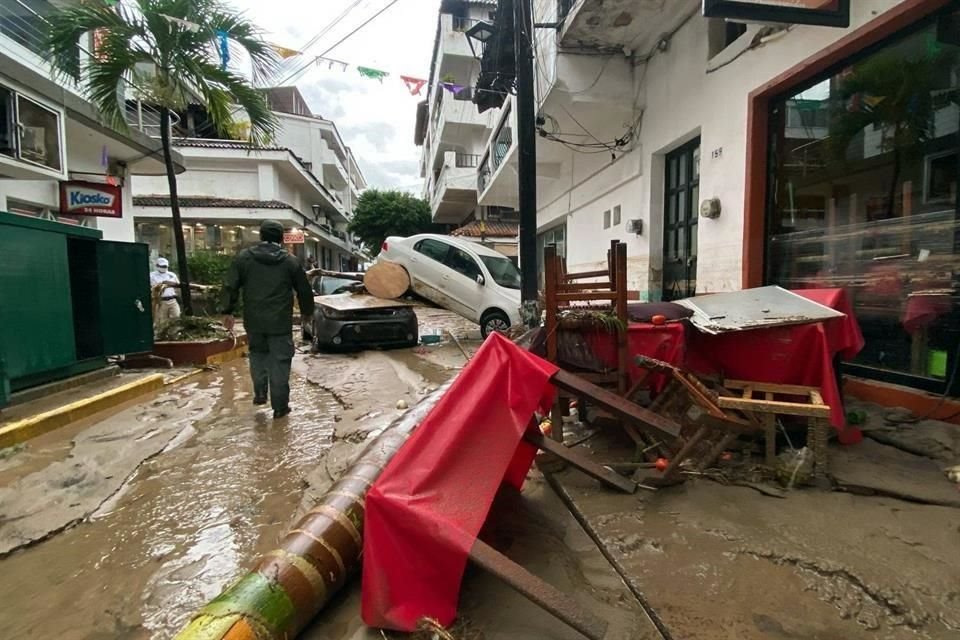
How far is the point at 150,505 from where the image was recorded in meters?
2.81

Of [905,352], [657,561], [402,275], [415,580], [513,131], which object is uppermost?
[513,131]

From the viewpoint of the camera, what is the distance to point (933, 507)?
2502mm

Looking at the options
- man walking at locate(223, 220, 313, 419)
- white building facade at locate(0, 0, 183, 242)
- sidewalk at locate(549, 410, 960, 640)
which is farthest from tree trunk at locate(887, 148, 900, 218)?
white building facade at locate(0, 0, 183, 242)

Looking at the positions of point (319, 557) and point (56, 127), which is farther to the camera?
point (56, 127)

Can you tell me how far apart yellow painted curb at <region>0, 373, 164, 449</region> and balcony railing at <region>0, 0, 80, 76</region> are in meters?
6.32

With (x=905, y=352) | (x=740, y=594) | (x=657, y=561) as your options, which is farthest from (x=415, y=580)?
(x=905, y=352)

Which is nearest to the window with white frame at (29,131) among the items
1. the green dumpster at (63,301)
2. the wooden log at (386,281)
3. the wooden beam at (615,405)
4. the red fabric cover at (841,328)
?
the green dumpster at (63,301)

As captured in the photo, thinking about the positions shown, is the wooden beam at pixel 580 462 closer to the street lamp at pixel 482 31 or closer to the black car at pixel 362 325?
the black car at pixel 362 325

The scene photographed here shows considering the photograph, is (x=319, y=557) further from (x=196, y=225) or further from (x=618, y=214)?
(x=196, y=225)

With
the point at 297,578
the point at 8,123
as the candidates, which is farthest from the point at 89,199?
the point at 297,578

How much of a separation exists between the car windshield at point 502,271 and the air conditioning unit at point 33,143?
285 inches

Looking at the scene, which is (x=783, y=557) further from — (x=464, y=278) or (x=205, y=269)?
(x=205, y=269)

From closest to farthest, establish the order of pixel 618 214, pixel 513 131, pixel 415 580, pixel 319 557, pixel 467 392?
1. pixel 415 580
2. pixel 319 557
3. pixel 467 392
4. pixel 618 214
5. pixel 513 131

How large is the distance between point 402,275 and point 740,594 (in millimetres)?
8003
